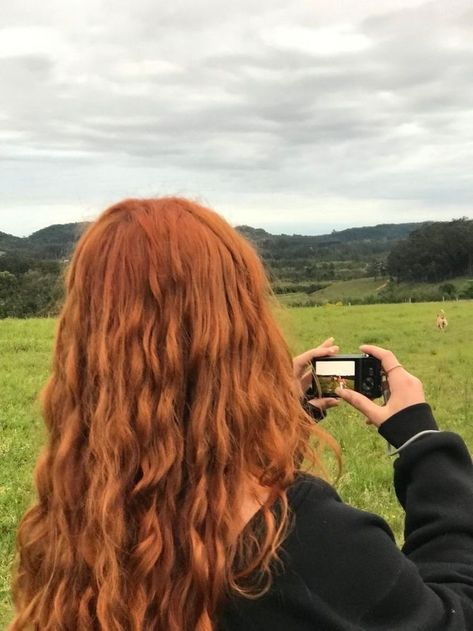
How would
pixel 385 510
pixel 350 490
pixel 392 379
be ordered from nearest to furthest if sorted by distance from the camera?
pixel 392 379 < pixel 385 510 < pixel 350 490

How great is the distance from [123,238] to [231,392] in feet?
1.27

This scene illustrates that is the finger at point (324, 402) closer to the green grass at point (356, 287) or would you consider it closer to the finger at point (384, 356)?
the finger at point (384, 356)

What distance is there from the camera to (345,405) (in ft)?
28.9

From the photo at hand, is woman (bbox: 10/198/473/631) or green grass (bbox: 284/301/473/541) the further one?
green grass (bbox: 284/301/473/541)

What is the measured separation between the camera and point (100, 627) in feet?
4.78

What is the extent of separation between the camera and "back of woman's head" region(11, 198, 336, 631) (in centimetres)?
142

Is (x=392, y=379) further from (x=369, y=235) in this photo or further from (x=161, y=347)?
(x=369, y=235)

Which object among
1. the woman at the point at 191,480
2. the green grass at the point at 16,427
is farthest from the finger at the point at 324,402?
the green grass at the point at 16,427

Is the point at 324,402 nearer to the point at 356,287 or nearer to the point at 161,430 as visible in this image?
the point at 161,430

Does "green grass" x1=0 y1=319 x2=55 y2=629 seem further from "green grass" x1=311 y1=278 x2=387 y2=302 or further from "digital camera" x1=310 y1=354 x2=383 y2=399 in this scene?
"green grass" x1=311 y1=278 x2=387 y2=302

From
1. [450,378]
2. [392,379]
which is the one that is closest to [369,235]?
[450,378]

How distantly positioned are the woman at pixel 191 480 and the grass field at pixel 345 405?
1.03ft

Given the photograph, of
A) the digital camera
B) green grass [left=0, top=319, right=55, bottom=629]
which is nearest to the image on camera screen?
the digital camera

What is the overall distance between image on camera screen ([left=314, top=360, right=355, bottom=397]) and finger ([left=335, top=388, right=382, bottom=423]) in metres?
0.06
